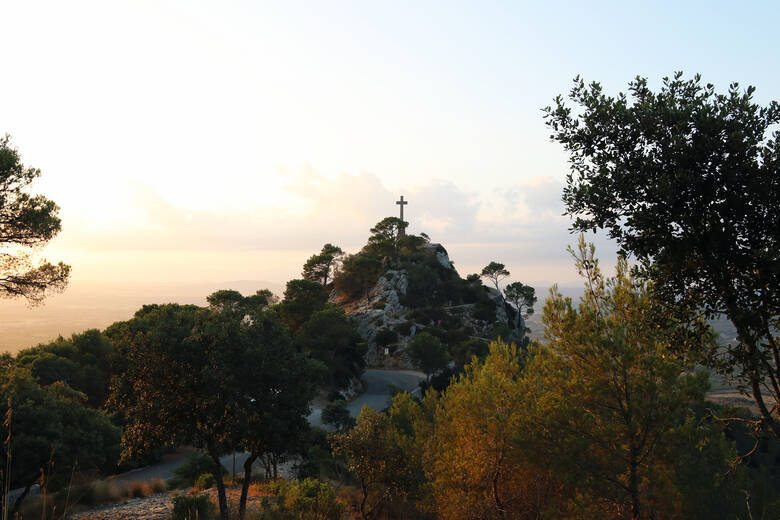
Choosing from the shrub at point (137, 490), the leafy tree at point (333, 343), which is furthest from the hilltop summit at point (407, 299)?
the shrub at point (137, 490)

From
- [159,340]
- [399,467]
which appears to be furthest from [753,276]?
[159,340]

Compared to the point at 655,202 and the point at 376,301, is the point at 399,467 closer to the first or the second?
the point at 655,202

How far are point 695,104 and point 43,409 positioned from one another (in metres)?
22.9

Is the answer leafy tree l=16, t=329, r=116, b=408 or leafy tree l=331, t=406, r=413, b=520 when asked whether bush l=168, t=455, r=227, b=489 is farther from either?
leafy tree l=331, t=406, r=413, b=520

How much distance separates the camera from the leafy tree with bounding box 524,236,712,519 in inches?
484

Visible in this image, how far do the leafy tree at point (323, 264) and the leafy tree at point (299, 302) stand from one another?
26904 millimetres

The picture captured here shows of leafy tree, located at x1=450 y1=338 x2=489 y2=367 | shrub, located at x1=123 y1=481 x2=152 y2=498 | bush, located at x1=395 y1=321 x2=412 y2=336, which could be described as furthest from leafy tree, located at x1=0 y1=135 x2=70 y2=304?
bush, located at x1=395 y1=321 x2=412 y2=336

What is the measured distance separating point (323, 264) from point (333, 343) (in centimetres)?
3953

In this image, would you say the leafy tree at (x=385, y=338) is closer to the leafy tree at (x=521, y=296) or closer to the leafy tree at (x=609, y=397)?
the leafy tree at (x=521, y=296)

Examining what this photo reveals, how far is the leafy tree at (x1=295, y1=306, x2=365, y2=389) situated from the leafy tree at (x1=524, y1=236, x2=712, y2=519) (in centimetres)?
4437

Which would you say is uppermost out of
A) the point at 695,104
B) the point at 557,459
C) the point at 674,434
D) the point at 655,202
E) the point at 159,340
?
the point at 695,104

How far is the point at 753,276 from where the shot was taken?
7.99m

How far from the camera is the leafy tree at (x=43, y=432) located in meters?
16.8

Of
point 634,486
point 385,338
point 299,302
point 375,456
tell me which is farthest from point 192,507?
point 385,338
